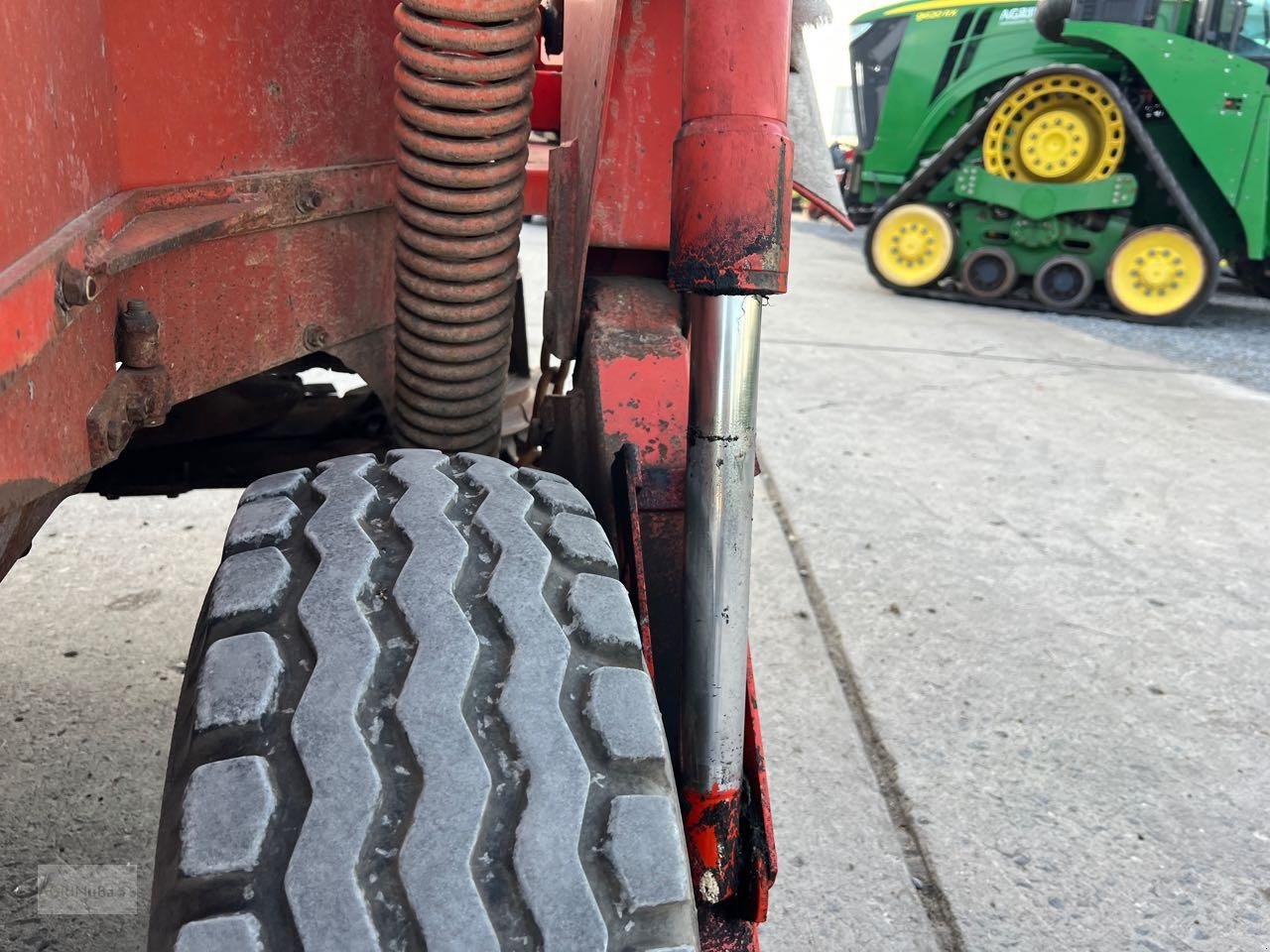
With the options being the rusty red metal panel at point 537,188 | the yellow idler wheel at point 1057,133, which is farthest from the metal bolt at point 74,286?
the yellow idler wheel at point 1057,133

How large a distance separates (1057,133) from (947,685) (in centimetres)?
609

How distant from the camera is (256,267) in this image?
1.18 metres

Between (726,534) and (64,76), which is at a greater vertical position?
(64,76)

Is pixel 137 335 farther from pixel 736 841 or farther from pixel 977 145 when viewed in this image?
pixel 977 145

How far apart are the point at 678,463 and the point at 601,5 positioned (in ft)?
1.76

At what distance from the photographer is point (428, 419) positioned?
4.78 feet

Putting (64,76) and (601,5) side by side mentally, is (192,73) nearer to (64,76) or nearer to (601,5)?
(64,76)

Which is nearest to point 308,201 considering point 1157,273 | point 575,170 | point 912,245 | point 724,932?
point 575,170

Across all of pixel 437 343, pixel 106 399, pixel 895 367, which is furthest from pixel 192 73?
pixel 895 367

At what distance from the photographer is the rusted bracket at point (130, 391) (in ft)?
3.19

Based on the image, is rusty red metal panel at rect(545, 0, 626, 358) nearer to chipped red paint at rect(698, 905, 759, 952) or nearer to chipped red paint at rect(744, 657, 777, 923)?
chipped red paint at rect(744, 657, 777, 923)

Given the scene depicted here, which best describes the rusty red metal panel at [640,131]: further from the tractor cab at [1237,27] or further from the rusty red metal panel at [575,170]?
the tractor cab at [1237,27]

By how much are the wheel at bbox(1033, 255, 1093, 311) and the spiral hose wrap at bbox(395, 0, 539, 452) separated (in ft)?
22.7

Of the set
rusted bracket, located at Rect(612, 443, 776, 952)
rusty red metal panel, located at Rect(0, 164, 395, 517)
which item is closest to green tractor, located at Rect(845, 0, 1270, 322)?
rusty red metal panel, located at Rect(0, 164, 395, 517)
